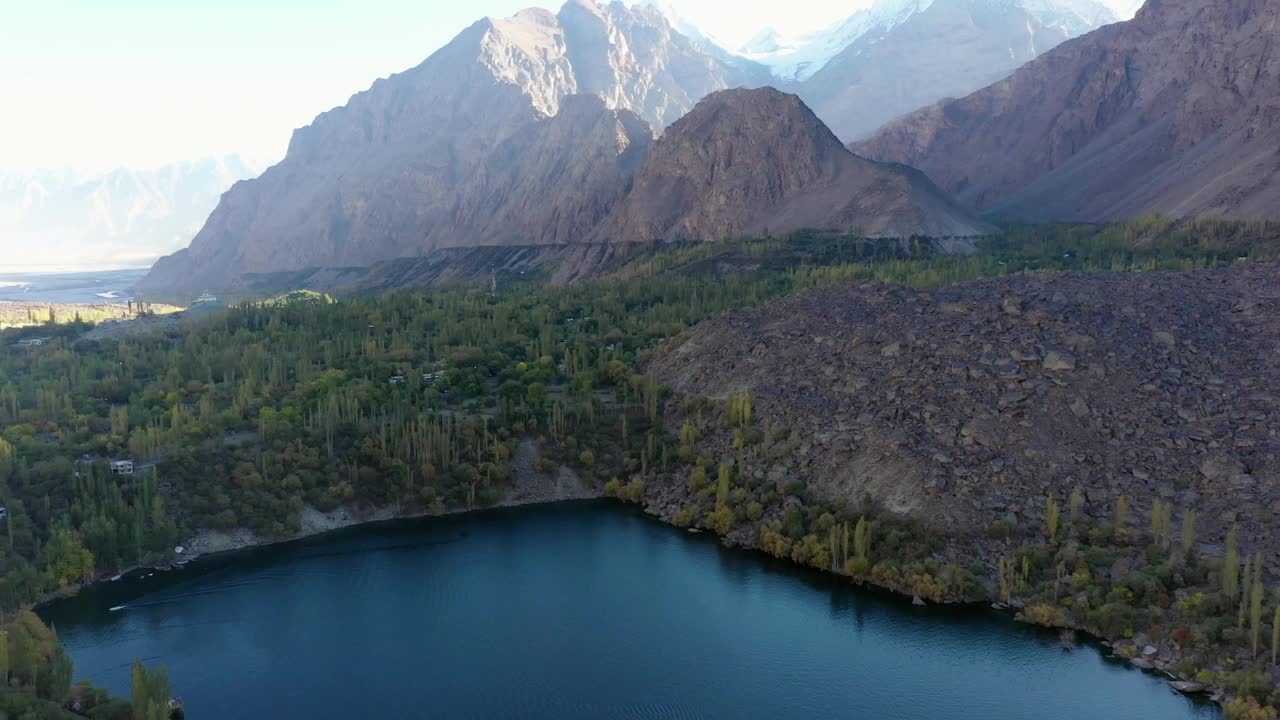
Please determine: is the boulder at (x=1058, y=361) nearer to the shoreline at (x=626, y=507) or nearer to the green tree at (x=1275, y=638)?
the shoreline at (x=626, y=507)

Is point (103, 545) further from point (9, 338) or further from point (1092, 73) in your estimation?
point (1092, 73)

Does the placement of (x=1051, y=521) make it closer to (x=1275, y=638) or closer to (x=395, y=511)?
(x=1275, y=638)

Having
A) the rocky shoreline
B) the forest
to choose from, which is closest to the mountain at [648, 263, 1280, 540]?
the forest

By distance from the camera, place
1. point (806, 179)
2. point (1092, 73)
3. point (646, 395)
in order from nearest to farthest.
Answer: point (646, 395)
point (806, 179)
point (1092, 73)

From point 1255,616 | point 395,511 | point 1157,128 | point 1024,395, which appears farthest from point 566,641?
point 1157,128

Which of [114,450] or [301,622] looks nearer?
[301,622]

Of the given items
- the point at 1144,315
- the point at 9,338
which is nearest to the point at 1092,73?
the point at 1144,315

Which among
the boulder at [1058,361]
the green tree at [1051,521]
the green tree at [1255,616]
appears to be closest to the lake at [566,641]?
the green tree at [1255,616]
